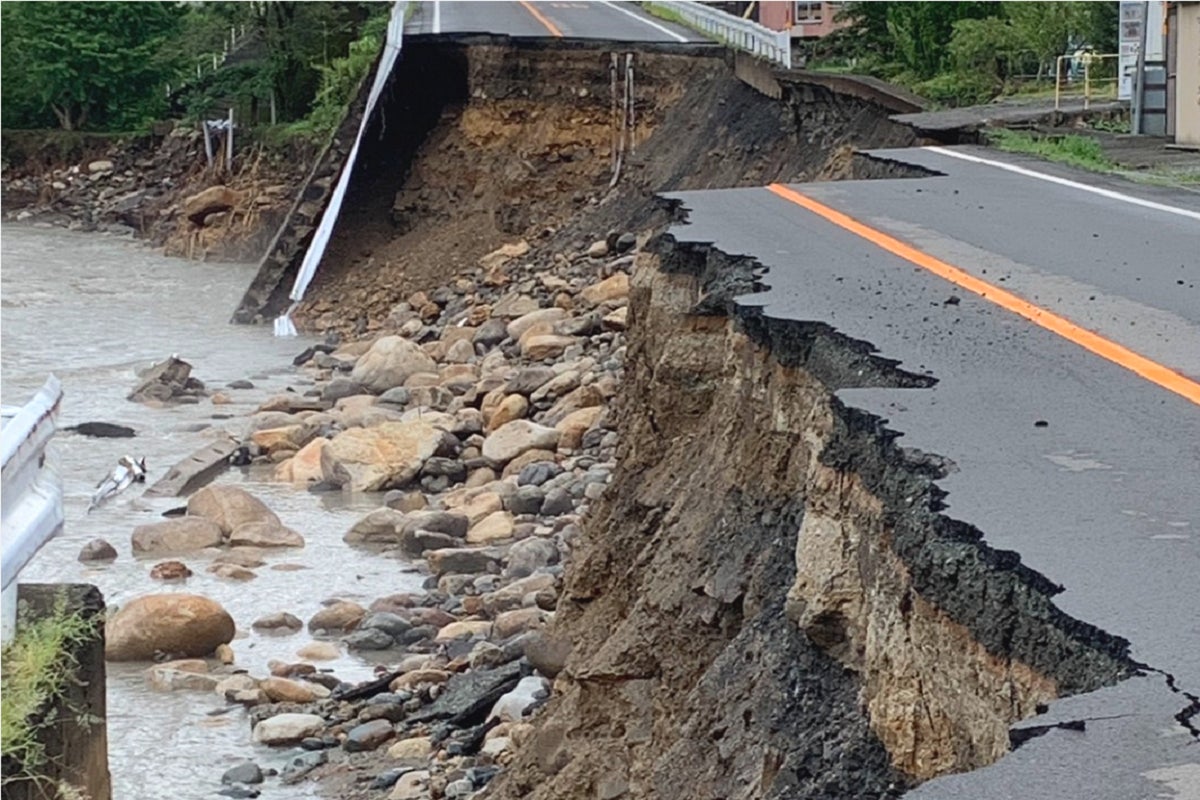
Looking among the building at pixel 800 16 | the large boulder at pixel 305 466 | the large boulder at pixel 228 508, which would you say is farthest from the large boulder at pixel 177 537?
the building at pixel 800 16

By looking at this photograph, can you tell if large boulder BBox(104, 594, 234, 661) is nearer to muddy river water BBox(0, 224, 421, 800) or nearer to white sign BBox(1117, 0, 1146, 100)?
muddy river water BBox(0, 224, 421, 800)

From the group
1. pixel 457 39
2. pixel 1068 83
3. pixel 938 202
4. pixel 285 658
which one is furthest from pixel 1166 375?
pixel 457 39

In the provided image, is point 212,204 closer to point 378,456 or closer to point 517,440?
point 378,456

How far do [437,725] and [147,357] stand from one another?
1988 centimetres

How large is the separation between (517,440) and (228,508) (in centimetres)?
329

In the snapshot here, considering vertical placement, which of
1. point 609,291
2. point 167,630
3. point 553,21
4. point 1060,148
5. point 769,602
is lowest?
point 167,630

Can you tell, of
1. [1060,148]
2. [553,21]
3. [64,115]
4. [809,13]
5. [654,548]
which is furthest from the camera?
[64,115]

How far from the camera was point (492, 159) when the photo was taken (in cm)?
3316

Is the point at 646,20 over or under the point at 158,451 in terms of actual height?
over

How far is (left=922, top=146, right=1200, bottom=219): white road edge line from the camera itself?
40.3 ft

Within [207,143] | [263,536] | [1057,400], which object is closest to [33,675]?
[1057,400]

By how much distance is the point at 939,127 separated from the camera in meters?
18.4

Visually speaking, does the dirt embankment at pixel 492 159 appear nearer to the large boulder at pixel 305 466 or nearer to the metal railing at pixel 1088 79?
the metal railing at pixel 1088 79

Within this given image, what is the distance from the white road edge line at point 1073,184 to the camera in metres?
12.3
